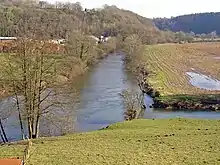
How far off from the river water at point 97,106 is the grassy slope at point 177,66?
5163mm

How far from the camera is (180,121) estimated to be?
93.3 ft

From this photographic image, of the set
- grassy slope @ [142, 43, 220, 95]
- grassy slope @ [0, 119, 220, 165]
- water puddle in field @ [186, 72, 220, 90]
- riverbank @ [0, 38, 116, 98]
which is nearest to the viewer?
grassy slope @ [0, 119, 220, 165]

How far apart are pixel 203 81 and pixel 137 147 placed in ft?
167

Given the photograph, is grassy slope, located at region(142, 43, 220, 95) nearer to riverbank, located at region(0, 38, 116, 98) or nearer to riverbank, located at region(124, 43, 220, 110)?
riverbank, located at region(124, 43, 220, 110)

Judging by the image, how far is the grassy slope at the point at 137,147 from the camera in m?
17.3

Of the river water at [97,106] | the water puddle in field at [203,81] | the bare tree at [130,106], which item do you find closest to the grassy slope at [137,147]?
the river water at [97,106]

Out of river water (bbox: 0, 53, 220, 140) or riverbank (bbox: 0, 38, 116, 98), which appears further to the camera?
river water (bbox: 0, 53, 220, 140)

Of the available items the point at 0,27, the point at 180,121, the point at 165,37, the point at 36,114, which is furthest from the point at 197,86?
the point at 165,37

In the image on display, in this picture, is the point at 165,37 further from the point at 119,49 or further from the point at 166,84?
the point at 166,84

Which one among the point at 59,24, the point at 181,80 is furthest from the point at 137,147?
the point at 59,24

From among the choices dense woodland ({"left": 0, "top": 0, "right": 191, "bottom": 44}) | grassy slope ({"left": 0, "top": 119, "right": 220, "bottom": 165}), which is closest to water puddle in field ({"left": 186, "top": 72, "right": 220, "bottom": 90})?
dense woodland ({"left": 0, "top": 0, "right": 191, "bottom": 44})

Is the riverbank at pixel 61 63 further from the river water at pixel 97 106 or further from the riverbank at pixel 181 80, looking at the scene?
the riverbank at pixel 181 80

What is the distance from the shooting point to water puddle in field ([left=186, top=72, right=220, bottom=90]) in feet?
202

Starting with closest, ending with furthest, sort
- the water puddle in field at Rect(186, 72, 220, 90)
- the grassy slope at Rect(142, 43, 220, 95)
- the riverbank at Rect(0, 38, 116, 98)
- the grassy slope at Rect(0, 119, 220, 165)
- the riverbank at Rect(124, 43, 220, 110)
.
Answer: the grassy slope at Rect(0, 119, 220, 165), the riverbank at Rect(0, 38, 116, 98), the riverbank at Rect(124, 43, 220, 110), the grassy slope at Rect(142, 43, 220, 95), the water puddle in field at Rect(186, 72, 220, 90)
